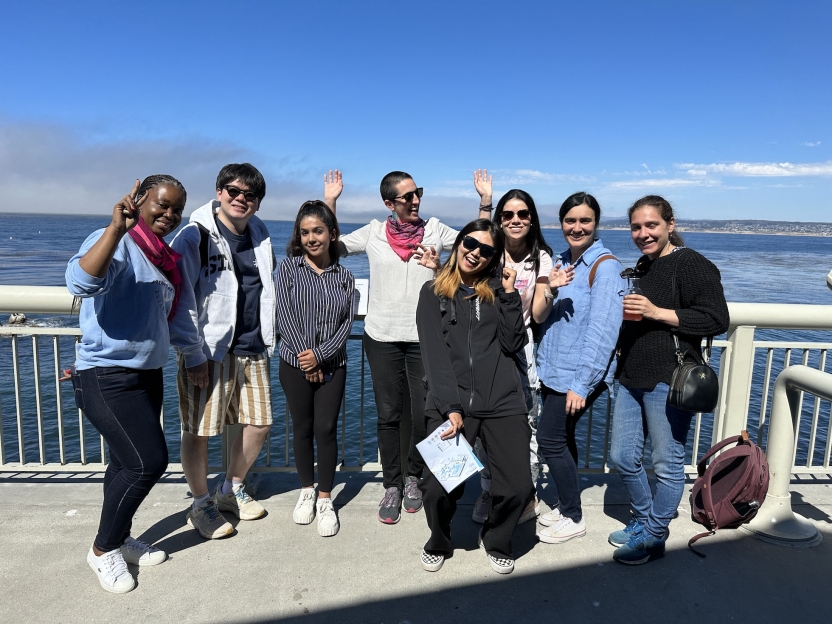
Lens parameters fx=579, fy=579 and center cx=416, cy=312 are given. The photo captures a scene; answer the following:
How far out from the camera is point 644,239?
10.5ft

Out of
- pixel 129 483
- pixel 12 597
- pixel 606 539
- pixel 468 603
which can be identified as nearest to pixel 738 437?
pixel 606 539

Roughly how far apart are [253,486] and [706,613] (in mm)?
2800

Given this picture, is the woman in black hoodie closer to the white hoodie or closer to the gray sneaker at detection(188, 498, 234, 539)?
the white hoodie

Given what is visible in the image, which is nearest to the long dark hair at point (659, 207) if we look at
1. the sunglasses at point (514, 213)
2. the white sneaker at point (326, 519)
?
the sunglasses at point (514, 213)

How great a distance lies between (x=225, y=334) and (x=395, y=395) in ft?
3.70

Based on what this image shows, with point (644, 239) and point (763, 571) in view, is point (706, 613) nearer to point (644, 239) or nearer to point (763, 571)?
point (763, 571)

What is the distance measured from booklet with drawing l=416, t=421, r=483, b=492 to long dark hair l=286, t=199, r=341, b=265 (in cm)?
132

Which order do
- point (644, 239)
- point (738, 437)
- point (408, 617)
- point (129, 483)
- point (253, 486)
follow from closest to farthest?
A: 1. point (408, 617)
2. point (129, 483)
3. point (644, 239)
4. point (738, 437)
5. point (253, 486)

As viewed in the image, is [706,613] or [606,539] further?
[606,539]

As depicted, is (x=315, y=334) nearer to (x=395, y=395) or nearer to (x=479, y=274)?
(x=395, y=395)

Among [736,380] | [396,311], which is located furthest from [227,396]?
[736,380]

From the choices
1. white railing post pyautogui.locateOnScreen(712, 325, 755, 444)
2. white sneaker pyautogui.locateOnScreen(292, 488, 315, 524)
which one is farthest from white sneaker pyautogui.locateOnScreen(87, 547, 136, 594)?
white railing post pyautogui.locateOnScreen(712, 325, 755, 444)

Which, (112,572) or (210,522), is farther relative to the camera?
(210,522)

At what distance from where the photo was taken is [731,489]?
331cm
